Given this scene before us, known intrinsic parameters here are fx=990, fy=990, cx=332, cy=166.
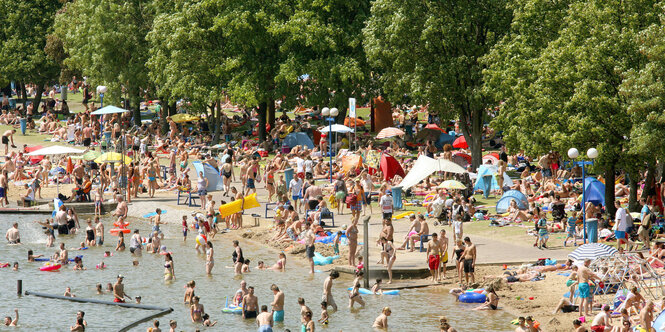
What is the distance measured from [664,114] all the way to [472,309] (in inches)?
307

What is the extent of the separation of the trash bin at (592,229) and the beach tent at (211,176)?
1524cm

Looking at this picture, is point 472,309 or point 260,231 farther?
point 260,231

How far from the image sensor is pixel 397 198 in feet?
112

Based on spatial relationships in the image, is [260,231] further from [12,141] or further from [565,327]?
[12,141]

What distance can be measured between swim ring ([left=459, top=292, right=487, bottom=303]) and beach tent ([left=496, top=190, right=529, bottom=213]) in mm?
7561

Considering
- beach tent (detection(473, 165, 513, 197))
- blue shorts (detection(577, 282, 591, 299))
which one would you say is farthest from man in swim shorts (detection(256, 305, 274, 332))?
beach tent (detection(473, 165, 513, 197))

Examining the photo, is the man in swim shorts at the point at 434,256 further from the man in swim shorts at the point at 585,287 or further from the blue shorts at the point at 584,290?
the blue shorts at the point at 584,290

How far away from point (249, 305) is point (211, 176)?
1364cm

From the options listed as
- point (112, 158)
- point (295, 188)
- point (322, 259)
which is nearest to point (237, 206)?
point (295, 188)

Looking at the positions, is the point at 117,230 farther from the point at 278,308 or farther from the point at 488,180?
the point at 488,180

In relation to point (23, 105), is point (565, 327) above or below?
below

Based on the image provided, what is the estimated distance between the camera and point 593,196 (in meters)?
31.2

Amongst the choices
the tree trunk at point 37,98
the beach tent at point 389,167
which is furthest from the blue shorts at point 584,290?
the tree trunk at point 37,98

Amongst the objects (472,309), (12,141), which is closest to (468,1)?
(472,309)
